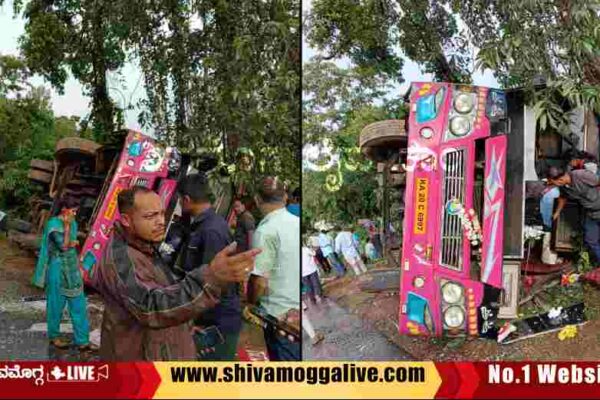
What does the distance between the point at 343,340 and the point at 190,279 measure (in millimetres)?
886

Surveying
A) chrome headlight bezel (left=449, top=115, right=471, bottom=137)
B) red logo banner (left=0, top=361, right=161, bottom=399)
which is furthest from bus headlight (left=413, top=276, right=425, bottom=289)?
red logo banner (left=0, top=361, right=161, bottom=399)

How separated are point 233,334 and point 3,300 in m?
1.30

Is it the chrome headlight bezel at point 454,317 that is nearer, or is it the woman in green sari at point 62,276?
the chrome headlight bezel at point 454,317

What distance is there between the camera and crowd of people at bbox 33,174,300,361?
13.4 feet

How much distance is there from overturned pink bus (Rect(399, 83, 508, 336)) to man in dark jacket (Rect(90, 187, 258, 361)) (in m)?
0.91

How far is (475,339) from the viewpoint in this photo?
4.13 metres

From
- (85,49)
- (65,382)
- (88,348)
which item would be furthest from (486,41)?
(65,382)

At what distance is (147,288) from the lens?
4055mm

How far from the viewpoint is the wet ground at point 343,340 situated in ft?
13.4

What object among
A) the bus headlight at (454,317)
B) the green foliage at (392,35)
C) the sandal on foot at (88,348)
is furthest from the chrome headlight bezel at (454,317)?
the sandal on foot at (88,348)

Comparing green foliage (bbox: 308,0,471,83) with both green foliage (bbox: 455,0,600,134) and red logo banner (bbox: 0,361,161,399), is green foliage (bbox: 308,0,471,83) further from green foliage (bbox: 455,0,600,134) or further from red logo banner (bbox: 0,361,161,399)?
red logo banner (bbox: 0,361,161,399)

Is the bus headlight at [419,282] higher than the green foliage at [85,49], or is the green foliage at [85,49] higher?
the green foliage at [85,49]

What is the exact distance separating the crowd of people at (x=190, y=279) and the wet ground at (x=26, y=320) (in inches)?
1.9

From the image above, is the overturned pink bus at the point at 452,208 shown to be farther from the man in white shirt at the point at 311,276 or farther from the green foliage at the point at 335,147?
the man in white shirt at the point at 311,276
